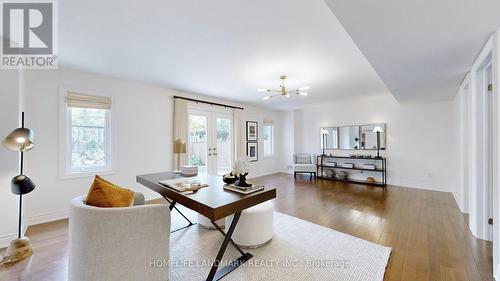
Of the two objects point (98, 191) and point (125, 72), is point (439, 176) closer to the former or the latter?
point (98, 191)

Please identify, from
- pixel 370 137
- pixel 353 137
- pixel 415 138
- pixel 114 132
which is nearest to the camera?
pixel 114 132

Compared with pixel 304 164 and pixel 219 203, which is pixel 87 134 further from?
pixel 304 164

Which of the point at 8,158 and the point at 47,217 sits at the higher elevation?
the point at 8,158

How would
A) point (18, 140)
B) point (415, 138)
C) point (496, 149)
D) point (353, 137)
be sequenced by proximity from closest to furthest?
point (496, 149) < point (18, 140) < point (415, 138) < point (353, 137)

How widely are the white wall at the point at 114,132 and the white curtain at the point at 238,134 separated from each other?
74.0 inches

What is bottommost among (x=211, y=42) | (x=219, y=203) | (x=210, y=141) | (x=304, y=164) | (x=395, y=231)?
(x=395, y=231)

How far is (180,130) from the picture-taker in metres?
4.50

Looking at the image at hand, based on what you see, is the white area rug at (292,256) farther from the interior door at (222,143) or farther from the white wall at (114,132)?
the interior door at (222,143)

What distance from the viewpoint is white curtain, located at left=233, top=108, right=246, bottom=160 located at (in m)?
5.82

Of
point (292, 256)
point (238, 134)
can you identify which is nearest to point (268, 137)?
point (238, 134)

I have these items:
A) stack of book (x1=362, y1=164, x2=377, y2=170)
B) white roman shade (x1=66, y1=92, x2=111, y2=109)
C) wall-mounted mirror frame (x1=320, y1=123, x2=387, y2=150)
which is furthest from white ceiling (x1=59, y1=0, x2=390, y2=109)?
stack of book (x1=362, y1=164, x2=377, y2=170)

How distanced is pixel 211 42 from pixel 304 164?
5182 millimetres

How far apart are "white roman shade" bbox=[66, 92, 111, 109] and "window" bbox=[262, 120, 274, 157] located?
4666 millimetres

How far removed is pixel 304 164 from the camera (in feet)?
21.6
